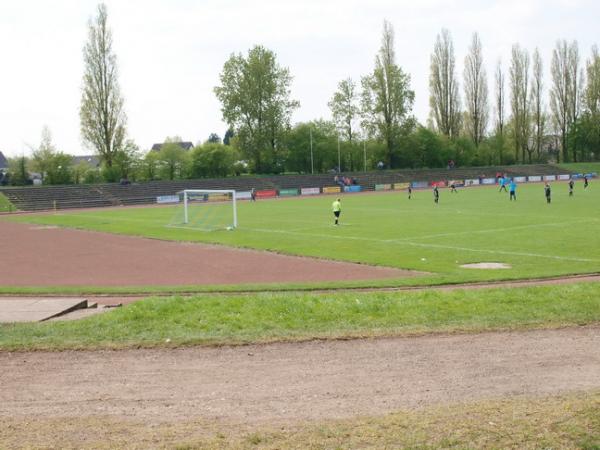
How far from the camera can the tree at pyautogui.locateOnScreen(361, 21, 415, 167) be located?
11138cm

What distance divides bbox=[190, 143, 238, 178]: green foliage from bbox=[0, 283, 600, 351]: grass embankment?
8581cm

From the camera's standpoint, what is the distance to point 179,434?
771cm

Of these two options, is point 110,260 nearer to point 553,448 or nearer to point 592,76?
point 553,448

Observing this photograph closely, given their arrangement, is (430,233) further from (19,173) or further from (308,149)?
(308,149)

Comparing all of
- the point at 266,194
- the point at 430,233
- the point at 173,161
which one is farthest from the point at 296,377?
the point at 173,161

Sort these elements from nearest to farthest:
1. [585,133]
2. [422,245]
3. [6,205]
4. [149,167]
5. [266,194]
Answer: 1. [422,245]
2. [6,205]
3. [266,194]
4. [149,167]
5. [585,133]

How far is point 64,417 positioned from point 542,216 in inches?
1511

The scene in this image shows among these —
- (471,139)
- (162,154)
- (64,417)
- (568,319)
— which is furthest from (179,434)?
(471,139)

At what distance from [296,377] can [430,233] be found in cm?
2606

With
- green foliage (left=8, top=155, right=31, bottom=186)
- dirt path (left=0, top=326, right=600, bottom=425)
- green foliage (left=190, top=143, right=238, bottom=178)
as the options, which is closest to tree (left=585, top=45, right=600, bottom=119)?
green foliage (left=190, top=143, right=238, bottom=178)

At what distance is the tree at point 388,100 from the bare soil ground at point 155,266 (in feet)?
263

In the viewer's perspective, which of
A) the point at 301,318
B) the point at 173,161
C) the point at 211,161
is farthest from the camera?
the point at 173,161

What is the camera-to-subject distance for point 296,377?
1018 centimetres

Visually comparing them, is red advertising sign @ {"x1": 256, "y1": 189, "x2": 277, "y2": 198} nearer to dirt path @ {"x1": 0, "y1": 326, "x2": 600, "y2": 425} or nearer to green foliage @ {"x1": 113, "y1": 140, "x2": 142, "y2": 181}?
green foliage @ {"x1": 113, "y1": 140, "x2": 142, "y2": 181}
